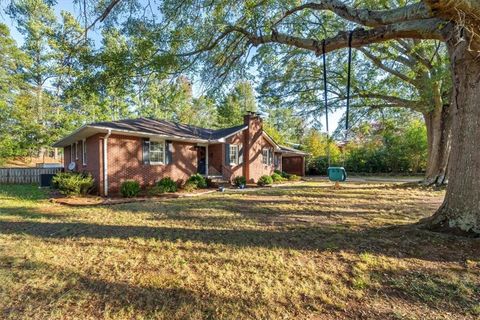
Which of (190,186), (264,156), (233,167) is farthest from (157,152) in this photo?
(264,156)

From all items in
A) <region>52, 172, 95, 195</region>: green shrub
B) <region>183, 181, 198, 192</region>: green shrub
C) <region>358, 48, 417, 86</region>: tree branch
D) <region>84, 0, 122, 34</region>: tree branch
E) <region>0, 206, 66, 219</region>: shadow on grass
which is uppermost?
<region>358, 48, 417, 86</region>: tree branch

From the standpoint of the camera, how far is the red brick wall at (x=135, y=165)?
35.6ft

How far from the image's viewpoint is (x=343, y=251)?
387 centimetres

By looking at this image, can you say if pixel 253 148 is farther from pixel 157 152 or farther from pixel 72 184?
pixel 72 184

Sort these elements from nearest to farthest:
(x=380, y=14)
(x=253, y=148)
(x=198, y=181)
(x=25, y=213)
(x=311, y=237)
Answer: (x=380, y=14) → (x=311, y=237) → (x=25, y=213) → (x=198, y=181) → (x=253, y=148)

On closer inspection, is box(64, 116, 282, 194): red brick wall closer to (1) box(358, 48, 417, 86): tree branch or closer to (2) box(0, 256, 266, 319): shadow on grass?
(1) box(358, 48, 417, 86): tree branch

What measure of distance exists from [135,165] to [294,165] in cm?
1886

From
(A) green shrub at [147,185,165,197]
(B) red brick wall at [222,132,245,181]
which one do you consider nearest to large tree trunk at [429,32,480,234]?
(A) green shrub at [147,185,165,197]

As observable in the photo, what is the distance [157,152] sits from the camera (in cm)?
1259

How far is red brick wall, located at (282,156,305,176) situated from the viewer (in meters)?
26.7

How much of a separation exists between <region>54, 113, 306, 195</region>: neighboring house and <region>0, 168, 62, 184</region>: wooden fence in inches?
74.9

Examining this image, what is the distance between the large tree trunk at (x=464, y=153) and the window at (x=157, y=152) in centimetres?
1103

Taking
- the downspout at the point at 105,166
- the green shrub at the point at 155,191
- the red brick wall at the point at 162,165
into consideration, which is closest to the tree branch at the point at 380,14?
the green shrub at the point at 155,191

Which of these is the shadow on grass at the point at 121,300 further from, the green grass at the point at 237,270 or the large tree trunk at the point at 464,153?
the large tree trunk at the point at 464,153
